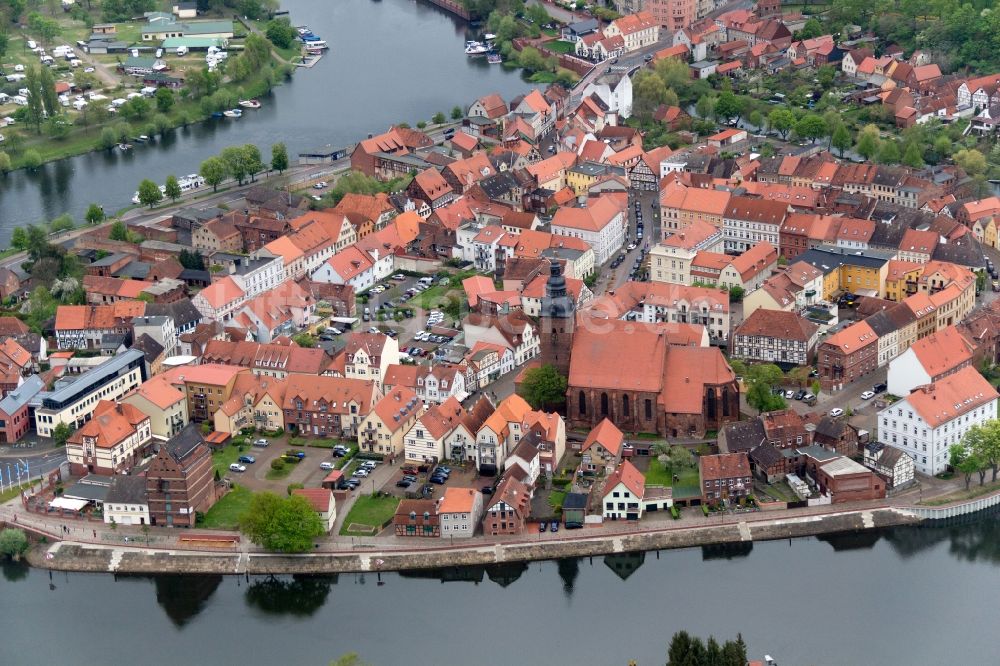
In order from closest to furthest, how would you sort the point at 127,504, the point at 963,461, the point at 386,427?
the point at 127,504 → the point at 963,461 → the point at 386,427

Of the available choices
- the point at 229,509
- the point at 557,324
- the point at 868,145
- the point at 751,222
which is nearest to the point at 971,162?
the point at 868,145

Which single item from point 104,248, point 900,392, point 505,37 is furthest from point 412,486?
point 505,37

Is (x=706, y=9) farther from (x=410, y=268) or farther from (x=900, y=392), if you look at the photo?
(x=900, y=392)

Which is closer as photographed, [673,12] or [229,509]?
[229,509]

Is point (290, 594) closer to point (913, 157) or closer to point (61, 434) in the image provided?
point (61, 434)

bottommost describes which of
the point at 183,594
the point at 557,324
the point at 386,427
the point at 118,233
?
the point at 183,594

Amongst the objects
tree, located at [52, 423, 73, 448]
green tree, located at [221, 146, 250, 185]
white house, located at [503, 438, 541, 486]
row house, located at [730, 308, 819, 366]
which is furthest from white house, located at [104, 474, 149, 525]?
green tree, located at [221, 146, 250, 185]
